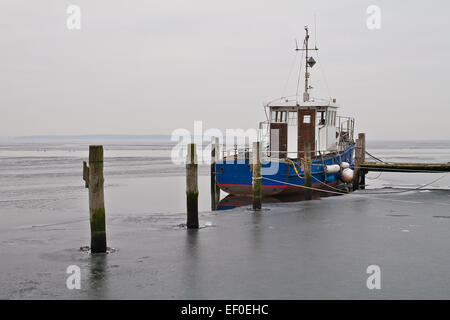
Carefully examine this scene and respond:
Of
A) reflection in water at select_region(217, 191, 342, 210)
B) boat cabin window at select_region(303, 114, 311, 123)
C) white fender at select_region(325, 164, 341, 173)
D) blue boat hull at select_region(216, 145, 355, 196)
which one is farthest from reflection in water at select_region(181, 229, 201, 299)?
boat cabin window at select_region(303, 114, 311, 123)

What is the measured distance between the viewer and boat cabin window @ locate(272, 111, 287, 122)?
2556 centimetres

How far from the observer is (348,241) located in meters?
12.9

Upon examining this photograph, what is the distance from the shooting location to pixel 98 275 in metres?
9.69

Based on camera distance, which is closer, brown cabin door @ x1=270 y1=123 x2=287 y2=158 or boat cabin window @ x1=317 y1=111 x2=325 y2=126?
brown cabin door @ x1=270 y1=123 x2=287 y2=158

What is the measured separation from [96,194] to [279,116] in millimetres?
15936

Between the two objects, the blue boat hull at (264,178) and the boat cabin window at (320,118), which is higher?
the boat cabin window at (320,118)

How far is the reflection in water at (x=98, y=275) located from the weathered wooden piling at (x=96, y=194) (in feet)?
1.33

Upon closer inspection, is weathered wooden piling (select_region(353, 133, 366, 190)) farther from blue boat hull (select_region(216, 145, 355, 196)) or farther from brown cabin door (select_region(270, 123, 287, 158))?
brown cabin door (select_region(270, 123, 287, 158))

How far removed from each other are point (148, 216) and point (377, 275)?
1031 cm

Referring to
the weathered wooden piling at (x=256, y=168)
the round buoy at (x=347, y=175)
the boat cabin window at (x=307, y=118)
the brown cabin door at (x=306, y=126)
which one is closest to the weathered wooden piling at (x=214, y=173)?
the brown cabin door at (x=306, y=126)

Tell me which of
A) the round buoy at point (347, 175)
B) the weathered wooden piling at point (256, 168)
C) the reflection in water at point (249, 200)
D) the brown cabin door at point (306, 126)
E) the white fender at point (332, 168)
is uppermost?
the brown cabin door at point (306, 126)

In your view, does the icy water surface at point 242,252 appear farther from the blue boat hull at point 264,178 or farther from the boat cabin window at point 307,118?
the boat cabin window at point 307,118

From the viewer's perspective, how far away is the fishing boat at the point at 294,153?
73.3ft

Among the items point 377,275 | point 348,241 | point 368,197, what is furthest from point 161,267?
point 368,197
